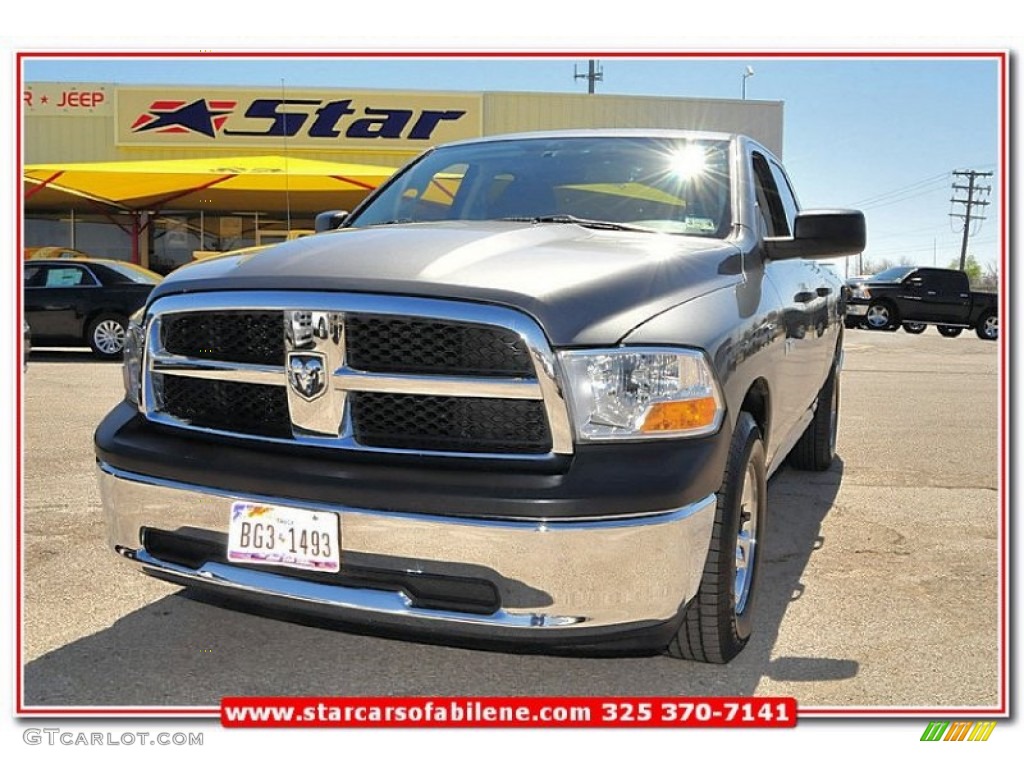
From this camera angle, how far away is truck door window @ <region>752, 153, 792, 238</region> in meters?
3.97

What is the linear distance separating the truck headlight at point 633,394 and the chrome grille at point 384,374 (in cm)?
5

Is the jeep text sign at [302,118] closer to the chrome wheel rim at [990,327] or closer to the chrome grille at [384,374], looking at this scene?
the chrome wheel rim at [990,327]

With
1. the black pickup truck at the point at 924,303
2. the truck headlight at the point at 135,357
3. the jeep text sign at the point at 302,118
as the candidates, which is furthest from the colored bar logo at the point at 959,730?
the black pickup truck at the point at 924,303

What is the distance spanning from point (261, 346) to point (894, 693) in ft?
6.64

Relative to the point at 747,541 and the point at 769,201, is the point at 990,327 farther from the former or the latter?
the point at 747,541

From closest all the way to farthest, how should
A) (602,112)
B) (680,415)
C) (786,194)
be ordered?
(680,415), (786,194), (602,112)

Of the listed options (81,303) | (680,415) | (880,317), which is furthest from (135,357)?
(880,317)

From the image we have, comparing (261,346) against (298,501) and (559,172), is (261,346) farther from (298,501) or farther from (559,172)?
(559,172)

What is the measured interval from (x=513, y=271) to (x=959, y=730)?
1.67m

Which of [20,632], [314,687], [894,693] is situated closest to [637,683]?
[894,693]

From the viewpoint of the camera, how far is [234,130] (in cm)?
2003

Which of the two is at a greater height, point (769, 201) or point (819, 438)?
point (769, 201)

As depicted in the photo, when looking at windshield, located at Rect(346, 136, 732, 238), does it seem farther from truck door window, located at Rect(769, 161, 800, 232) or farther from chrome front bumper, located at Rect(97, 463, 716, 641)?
chrome front bumper, located at Rect(97, 463, 716, 641)

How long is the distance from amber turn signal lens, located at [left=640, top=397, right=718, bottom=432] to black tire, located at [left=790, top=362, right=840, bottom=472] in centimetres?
329
